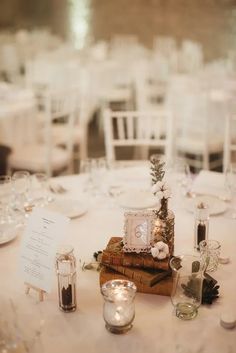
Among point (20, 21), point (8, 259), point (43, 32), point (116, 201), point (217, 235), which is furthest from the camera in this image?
point (20, 21)

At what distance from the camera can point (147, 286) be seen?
1383 mm

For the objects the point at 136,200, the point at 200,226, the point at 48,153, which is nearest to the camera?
the point at 200,226

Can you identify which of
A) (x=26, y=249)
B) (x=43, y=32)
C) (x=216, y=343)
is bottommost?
(x=216, y=343)

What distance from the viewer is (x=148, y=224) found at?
1.42m

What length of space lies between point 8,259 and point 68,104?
7.85ft

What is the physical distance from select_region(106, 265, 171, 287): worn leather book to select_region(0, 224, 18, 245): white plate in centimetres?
50

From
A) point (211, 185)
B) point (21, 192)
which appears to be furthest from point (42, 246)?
point (211, 185)

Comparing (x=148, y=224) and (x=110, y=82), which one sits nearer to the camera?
A: (x=148, y=224)

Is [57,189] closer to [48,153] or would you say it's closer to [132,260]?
[132,260]

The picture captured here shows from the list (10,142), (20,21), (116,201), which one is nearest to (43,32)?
(20,21)

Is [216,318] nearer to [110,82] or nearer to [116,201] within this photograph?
[116,201]

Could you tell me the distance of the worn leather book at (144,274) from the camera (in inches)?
54.0

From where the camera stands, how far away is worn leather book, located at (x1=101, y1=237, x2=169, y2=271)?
138 centimetres

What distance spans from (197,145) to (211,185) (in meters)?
1.81
